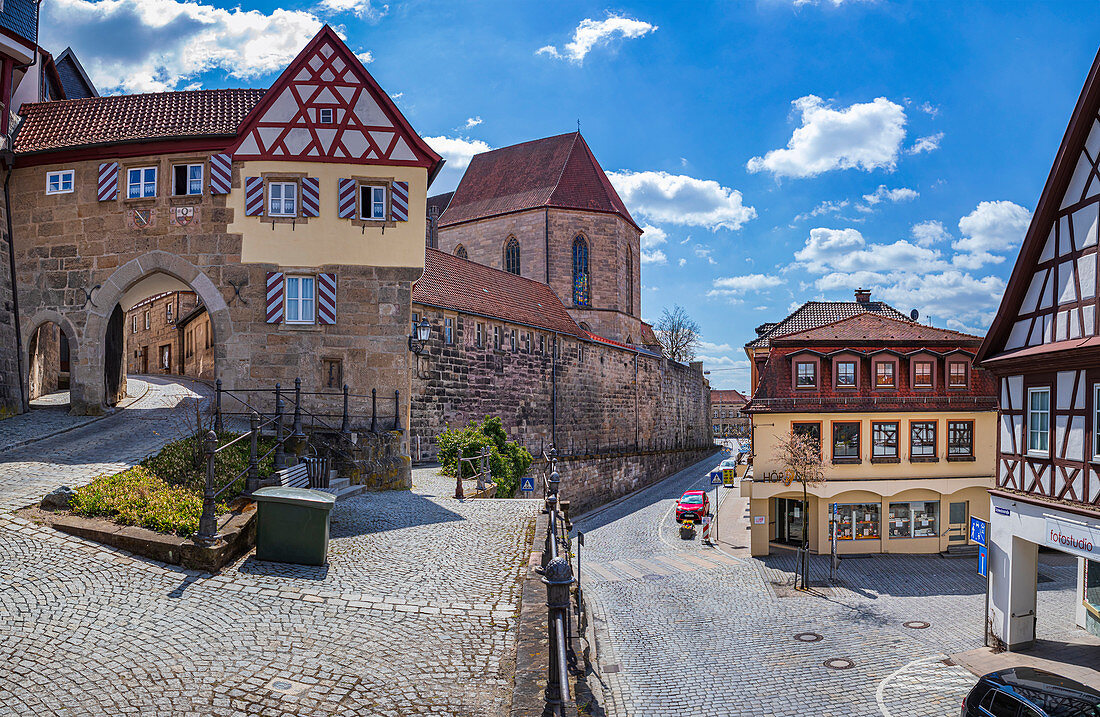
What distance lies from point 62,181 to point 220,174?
4057 mm

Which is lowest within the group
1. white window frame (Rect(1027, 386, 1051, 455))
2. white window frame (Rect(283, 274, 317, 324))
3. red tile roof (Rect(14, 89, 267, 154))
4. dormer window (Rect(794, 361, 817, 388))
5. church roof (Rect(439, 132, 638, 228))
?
white window frame (Rect(1027, 386, 1051, 455))

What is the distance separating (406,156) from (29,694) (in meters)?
14.1

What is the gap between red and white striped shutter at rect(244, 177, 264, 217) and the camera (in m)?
17.7

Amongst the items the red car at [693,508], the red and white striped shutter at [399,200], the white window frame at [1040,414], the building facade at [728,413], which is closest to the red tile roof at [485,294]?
the red and white striped shutter at [399,200]

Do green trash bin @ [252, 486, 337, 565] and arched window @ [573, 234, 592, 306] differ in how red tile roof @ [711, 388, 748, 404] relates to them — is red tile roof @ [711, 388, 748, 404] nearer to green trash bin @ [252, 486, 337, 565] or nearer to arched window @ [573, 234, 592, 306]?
arched window @ [573, 234, 592, 306]

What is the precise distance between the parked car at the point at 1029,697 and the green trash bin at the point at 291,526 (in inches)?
332

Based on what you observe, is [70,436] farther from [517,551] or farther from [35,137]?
[517,551]

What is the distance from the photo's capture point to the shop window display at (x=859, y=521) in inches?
960

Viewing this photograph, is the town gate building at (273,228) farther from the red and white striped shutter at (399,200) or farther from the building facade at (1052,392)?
the building facade at (1052,392)

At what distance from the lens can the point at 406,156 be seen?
18000 millimetres

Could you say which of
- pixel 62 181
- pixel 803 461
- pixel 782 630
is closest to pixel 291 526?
pixel 782 630

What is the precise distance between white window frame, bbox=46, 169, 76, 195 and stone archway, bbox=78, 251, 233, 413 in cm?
236

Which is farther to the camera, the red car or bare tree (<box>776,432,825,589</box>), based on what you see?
the red car

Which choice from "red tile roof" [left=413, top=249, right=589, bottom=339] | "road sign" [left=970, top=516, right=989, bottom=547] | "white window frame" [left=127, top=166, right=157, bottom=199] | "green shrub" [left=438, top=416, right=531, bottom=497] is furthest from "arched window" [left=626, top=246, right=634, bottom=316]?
"road sign" [left=970, top=516, right=989, bottom=547]
